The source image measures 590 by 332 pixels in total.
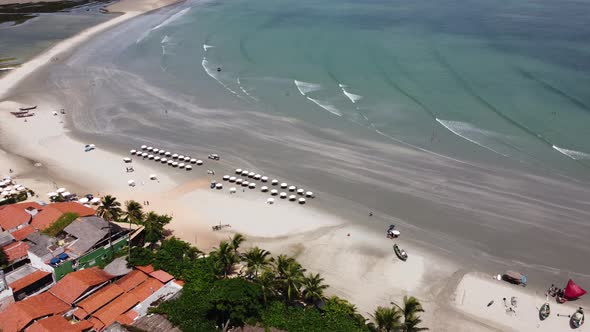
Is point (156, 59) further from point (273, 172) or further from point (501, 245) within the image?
point (501, 245)

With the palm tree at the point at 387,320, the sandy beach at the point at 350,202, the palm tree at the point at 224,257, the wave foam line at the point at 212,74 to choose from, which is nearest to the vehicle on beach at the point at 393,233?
the sandy beach at the point at 350,202

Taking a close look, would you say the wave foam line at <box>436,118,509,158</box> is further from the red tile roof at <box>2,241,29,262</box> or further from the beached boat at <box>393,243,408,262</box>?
the red tile roof at <box>2,241,29,262</box>

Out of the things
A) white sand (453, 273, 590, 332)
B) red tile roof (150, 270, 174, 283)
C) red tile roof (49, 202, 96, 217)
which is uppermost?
red tile roof (49, 202, 96, 217)

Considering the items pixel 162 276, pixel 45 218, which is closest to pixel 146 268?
pixel 162 276

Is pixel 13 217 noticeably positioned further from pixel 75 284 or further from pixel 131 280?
pixel 131 280

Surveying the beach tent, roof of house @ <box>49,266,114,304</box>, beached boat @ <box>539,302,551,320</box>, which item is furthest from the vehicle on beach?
roof of house @ <box>49,266,114,304</box>

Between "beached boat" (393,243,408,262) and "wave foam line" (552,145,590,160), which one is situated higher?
"wave foam line" (552,145,590,160)
